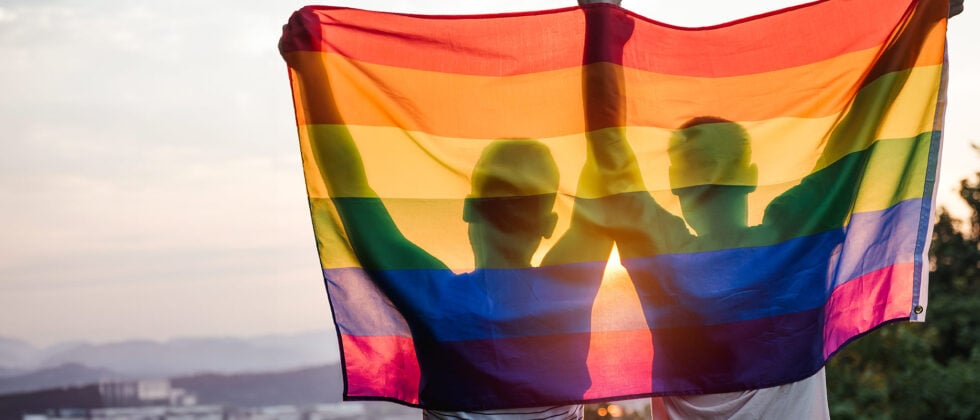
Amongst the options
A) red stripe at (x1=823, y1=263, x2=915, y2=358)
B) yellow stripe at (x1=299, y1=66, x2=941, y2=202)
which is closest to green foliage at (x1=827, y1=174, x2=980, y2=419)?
red stripe at (x1=823, y1=263, x2=915, y2=358)

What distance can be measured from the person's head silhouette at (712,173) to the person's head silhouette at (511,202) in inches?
16.3

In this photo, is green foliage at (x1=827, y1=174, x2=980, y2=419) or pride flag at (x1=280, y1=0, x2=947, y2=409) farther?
green foliage at (x1=827, y1=174, x2=980, y2=419)

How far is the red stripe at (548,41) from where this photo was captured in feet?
9.99

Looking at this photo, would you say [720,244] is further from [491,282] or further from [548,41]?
[548,41]

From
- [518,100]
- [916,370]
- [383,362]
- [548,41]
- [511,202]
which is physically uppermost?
[548,41]

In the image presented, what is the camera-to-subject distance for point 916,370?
9.46 meters

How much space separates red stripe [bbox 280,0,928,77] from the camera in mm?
3045

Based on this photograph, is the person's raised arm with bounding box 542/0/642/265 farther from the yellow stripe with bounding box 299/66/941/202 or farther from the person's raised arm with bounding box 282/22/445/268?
the person's raised arm with bounding box 282/22/445/268

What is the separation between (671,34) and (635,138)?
1.28ft

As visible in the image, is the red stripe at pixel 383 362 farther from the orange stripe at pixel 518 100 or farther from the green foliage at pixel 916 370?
the green foliage at pixel 916 370

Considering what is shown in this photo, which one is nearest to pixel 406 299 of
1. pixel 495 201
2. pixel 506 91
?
→ pixel 495 201

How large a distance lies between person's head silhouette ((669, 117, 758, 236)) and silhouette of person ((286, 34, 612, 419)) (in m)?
0.30

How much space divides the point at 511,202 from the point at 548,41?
1.80 feet

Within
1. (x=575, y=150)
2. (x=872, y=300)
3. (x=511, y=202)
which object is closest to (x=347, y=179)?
(x=511, y=202)
